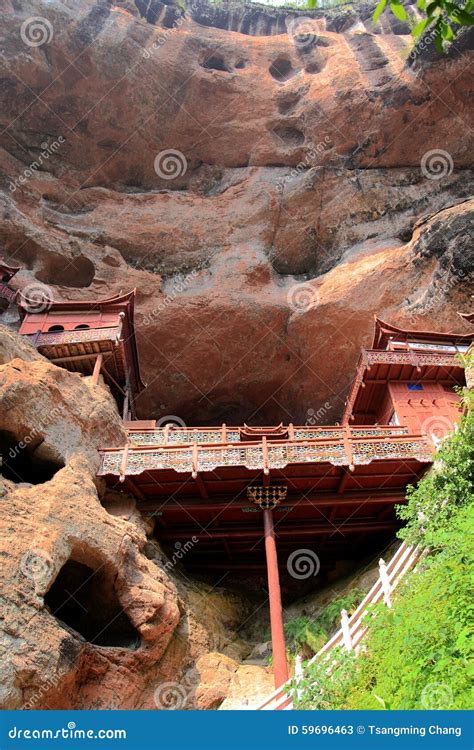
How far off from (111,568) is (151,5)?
114 ft

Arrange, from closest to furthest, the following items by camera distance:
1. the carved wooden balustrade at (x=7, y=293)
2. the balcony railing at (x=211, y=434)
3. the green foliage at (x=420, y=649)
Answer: the green foliage at (x=420, y=649), the balcony railing at (x=211, y=434), the carved wooden balustrade at (x=7, y=293)

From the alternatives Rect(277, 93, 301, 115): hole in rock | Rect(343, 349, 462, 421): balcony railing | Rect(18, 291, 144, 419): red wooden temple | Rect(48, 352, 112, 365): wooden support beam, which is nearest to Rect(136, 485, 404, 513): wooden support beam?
Rect(18, 291, 144, 419): red wooden temple

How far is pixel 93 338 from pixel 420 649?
1498 cm

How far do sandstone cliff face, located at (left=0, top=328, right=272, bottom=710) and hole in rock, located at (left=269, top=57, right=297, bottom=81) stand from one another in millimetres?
27800

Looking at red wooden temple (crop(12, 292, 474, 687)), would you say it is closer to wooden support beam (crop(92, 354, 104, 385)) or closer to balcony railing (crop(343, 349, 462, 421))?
wooden support beam (crop(92, 354, 104, 385))

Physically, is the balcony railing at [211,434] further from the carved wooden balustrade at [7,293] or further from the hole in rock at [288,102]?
the hole in rock at [288,102]

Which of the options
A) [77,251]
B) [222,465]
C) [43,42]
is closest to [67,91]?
[43,42]

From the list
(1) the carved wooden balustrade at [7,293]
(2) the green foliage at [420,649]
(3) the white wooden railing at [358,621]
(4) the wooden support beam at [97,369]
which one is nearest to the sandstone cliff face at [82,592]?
(4) the wooden support beam at [97,369]

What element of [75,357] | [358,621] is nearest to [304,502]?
[358,621]

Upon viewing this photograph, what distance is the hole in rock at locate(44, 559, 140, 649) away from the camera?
11.5m

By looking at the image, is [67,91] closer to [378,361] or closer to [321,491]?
[378,361]

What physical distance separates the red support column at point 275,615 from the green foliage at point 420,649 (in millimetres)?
2163

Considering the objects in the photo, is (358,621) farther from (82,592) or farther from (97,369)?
(97,369)

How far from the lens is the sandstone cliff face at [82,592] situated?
9086mm
